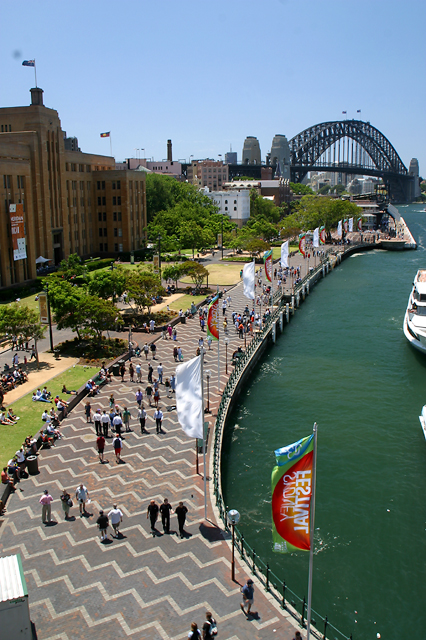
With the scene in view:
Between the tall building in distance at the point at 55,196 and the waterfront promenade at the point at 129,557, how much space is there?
44754 mm

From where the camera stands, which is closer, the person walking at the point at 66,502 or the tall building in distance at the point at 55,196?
the person walking at the point at 66,502

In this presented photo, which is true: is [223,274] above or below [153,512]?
above

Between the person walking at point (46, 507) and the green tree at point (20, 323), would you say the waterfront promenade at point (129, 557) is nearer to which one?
the person walking at point (46, 507)

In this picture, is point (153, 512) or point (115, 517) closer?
point (115, 517)

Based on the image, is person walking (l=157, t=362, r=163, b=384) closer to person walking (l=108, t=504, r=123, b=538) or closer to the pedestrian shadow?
the pedestrian shadow

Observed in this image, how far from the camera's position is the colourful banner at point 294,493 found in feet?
49.8

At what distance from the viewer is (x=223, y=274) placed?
84375 millimetres

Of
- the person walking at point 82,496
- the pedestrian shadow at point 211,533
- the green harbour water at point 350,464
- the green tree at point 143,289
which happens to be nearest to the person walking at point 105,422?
the green harbour water at point 350,464

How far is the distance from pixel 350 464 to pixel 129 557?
599 inches

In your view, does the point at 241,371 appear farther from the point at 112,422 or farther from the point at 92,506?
the point at 92,506

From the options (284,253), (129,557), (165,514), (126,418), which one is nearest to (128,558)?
(129,557)

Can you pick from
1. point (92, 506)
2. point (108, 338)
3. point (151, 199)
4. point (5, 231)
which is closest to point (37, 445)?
point (92, 506)

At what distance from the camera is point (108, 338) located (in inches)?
1914

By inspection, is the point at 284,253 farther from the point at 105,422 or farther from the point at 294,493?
the point at 294,493
